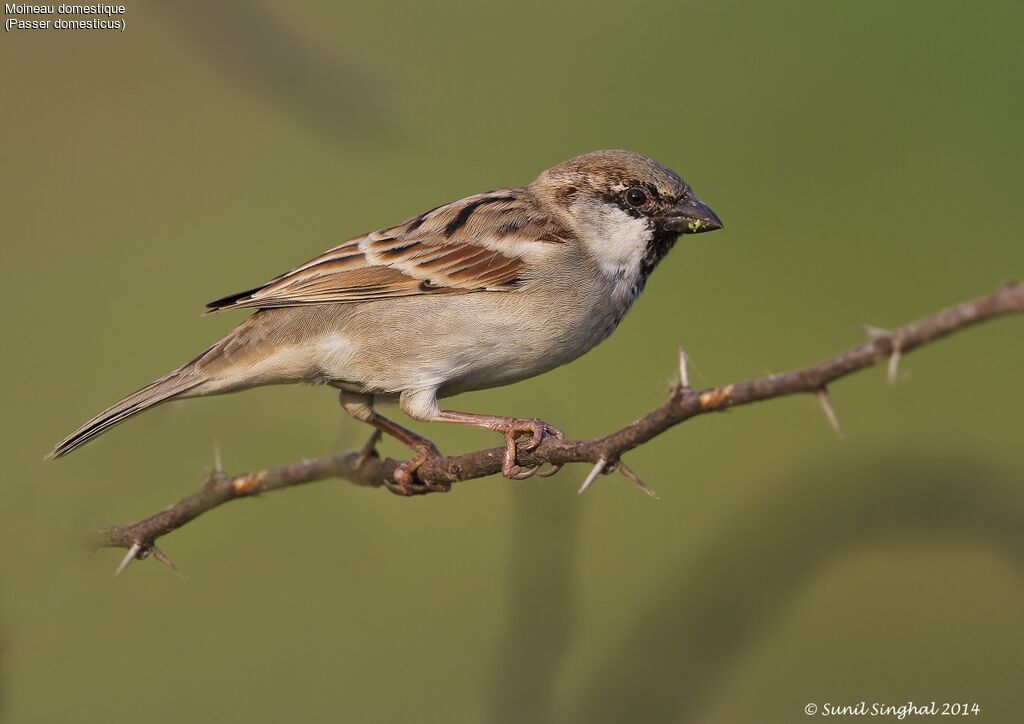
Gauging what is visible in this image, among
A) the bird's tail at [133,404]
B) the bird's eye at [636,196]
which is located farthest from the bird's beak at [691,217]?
the bird's tail at [133,404]

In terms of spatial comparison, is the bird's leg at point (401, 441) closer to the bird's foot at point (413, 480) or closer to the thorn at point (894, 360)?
the bird's foot at point (413, 480)

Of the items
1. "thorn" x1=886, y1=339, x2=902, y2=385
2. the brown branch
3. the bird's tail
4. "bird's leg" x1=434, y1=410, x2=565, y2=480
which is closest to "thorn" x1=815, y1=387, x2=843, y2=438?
the brown branch

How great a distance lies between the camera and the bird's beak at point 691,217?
449cm

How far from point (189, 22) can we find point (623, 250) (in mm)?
2294

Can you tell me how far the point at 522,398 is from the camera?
6512mm

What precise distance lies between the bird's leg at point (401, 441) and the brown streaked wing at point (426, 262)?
46 cm

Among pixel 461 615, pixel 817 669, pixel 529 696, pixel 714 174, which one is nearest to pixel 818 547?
pixel 529 696

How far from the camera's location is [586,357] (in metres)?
7.37

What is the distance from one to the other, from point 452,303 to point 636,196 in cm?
83

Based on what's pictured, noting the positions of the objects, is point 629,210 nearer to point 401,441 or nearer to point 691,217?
point 691,217

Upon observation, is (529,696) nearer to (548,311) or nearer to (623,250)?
(548,311)

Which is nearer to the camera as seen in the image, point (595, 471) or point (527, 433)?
point (595, 471)

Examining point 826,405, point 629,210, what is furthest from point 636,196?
point 826,405

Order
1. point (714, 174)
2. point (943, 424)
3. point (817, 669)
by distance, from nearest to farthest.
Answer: point (817, 669)
point (943, 424)
point (714, 174)
